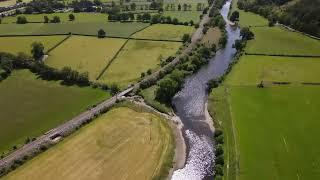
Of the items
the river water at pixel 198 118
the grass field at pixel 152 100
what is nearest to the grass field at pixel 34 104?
the grass field at pixel 152 100

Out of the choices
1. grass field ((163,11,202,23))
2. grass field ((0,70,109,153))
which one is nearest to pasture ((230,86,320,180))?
grass field ((0,70,109,153))

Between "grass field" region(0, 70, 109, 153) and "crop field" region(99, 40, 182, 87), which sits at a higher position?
"crop field" region(99, 40, 182, 87)

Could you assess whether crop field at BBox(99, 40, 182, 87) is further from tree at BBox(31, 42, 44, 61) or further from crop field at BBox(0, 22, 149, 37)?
tree at BBox(31, 42, 44, 61)

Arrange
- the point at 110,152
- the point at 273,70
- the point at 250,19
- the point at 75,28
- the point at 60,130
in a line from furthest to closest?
the point at 250,19
the point at 75,28
the point at 273,70
the point at 60,130
the point at 110,152

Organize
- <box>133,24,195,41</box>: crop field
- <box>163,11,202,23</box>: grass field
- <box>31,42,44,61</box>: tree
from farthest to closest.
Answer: <box>163,11,202,23</box>: grass field, <box>133,24,195,41</box>: crop field, <box>31,42,44,61</box>: tree

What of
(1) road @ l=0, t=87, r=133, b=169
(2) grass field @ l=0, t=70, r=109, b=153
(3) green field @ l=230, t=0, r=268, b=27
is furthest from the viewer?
(3) green field @ l=230, t=0, r=268, b=27

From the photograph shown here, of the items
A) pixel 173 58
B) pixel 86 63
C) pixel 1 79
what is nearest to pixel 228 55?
pixel 173 58

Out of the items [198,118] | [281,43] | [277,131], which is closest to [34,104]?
[198,118]

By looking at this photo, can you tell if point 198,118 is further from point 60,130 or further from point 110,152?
point 60,130
